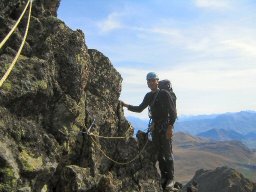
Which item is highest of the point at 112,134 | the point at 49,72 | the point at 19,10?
the point at 19,10

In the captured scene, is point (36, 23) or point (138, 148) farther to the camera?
point (138, 148)

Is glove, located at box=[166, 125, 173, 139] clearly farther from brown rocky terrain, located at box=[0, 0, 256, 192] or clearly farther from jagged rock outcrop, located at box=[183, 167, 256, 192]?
jagged rock outcrop, located at box=[183, 167, 256, 192]

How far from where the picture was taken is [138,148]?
61.6 feet

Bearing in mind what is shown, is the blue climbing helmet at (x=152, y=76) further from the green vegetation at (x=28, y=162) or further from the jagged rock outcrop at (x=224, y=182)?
the jagged rock outcrop at (x=224, y=182)

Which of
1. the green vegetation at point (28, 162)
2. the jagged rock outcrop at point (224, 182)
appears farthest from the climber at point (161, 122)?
the jagged rock outcrop at point (224, 182)

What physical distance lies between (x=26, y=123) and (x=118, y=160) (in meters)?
5.90

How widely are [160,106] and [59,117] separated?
238 inches

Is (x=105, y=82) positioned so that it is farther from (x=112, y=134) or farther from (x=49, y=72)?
(x=49, y=72)

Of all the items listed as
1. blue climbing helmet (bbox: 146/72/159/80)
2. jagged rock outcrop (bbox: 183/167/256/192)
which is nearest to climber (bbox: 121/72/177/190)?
blue climbing helmet (bbox: 146/72/159/80)

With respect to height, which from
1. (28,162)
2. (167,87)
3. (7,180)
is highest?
(167,87)

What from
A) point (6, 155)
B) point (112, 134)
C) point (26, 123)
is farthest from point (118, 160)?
point (6, 155)

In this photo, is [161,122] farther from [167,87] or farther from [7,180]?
[7,180]

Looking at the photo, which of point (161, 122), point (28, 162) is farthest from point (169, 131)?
point (28, 162)

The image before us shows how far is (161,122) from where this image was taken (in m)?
19.4
